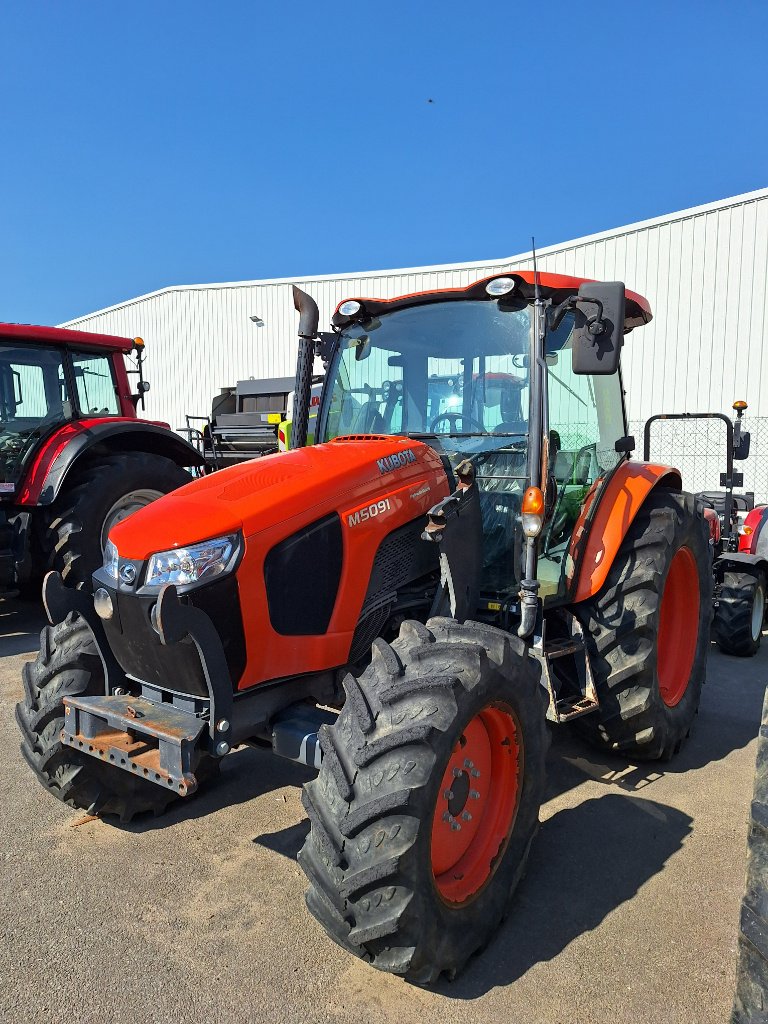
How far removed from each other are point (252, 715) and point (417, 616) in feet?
2.66

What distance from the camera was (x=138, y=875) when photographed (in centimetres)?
265

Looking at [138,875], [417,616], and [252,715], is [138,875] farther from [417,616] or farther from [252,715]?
[417,616]

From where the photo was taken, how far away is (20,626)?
621 centimetres

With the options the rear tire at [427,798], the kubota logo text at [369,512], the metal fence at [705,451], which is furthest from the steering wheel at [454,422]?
the metal fence at [705,451]

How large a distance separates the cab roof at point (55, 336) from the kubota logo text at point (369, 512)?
4.48 metres

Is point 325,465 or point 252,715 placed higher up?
point 325,465

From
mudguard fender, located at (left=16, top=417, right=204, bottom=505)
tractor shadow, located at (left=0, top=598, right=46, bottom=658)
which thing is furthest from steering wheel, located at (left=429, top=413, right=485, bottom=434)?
tractor shadow, located at (left=0, top=598, right=46, bottom=658)

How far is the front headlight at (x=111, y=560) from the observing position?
2463 millimetres

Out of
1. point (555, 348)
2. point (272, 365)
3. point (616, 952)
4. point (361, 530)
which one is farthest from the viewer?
point (272, 365)

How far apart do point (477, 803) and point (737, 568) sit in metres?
4.09

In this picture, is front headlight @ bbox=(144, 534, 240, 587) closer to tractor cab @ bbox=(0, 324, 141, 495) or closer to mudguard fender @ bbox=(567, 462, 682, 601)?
mudguard fender @ bbox=(567, 462, 682, 601)

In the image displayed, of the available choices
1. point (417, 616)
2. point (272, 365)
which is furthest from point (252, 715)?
point (272, 365)

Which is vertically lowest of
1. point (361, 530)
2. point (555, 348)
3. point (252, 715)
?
point (252, 715)

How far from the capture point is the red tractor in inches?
223
